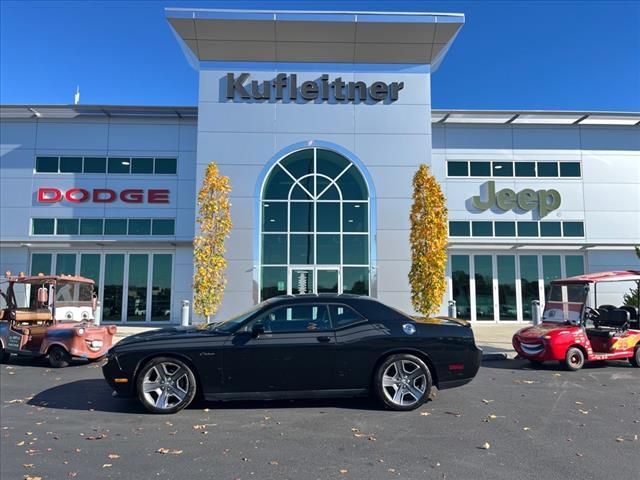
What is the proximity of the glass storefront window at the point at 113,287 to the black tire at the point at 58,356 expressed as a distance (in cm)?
891

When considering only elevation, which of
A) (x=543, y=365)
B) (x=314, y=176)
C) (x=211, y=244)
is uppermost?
(x=314, y=176)

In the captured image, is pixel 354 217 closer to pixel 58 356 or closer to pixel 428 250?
pixel 428 250

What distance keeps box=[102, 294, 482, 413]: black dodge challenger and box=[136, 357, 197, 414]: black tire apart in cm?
1

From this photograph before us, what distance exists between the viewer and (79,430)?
531cm

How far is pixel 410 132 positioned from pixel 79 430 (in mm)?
14907

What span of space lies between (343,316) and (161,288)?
13785 millimetres

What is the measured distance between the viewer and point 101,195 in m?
18.5

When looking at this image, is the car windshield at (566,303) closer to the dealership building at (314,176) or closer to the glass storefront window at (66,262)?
the dealership building at (314,176)

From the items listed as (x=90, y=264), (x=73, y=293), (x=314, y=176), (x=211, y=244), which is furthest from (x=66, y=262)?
(x=314, y=176)

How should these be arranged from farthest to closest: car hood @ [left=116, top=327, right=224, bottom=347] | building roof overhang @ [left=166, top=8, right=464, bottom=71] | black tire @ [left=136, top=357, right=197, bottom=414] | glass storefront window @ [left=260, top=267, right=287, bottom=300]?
glass storefront window @ [left=260, top=267, right=287, bottom=300] < building roof overhang @ [left=166, top=8, right=464, bottom=71] < car hood @ [left=116, top=327, right=224, bottom=347] < black tire @ [left=136, top=357, right=197, bottom=414]

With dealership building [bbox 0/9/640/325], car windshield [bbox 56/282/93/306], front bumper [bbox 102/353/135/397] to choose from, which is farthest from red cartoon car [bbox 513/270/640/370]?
car windshield [bbox 56/282/93/306]

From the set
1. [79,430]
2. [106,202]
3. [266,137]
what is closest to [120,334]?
[106,202]

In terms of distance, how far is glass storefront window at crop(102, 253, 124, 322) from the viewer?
18328 millimetres

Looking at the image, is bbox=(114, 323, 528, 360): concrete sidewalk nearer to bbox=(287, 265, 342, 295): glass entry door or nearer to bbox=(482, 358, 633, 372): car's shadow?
bbox=(482, 358, 633, 372): car's shadow
